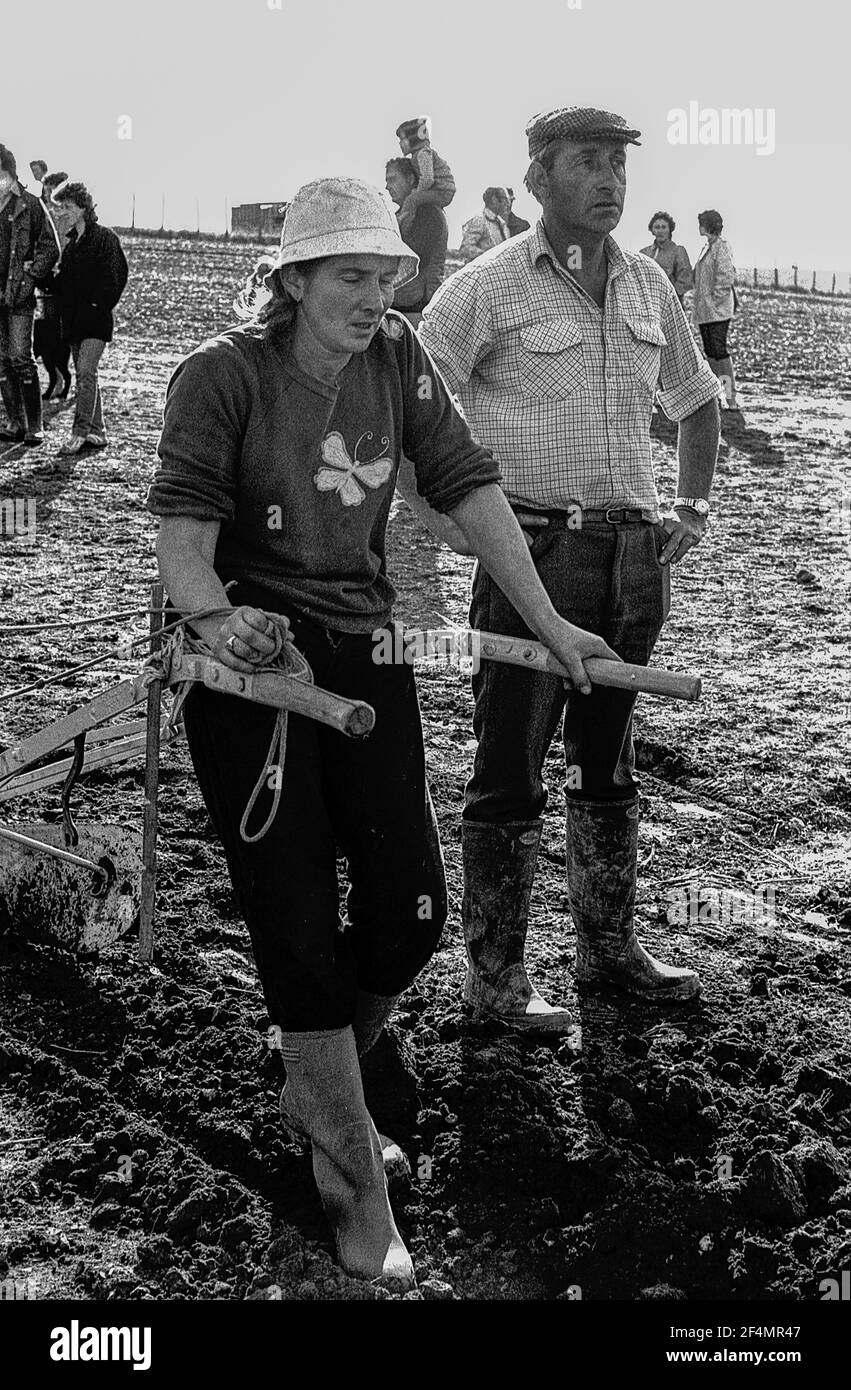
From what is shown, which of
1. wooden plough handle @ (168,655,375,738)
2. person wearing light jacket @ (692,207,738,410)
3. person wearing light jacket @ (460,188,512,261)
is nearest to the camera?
wooden plough handle @ (168,655,375,738)

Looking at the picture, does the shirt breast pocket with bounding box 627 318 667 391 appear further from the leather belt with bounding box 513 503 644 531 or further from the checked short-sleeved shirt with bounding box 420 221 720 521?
the leather belt with bounding box 513 503 644 531

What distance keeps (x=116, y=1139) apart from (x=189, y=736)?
3.32 ft

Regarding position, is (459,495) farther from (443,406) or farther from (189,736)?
(189,736)

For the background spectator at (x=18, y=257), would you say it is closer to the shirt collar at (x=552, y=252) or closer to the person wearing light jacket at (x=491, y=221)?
the person wearing light jacket at (x=491, y=221)

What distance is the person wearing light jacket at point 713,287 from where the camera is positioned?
13.6 metres

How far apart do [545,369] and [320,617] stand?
3.86 ft

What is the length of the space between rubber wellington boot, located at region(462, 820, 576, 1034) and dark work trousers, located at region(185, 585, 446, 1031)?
29.5 inches

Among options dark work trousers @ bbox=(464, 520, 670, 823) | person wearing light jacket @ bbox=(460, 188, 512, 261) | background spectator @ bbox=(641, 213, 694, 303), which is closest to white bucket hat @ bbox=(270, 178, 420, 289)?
dark work trousers @ bbox=(464, 520, 670, 823)

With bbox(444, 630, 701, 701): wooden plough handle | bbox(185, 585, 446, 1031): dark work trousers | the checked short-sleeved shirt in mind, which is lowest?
bbox(185, 585, 446, 1031): dark work trousers

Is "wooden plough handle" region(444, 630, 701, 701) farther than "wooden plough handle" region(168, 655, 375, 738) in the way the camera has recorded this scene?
Yes

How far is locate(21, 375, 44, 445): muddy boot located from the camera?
36.9ft

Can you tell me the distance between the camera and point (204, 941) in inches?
176

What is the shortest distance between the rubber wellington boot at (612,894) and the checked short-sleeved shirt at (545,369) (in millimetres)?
822

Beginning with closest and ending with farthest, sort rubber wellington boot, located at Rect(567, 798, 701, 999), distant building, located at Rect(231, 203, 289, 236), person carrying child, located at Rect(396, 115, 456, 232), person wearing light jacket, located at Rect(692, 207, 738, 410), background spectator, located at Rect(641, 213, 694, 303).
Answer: rubber wellington boot, located at Rect(567, 798, 701, 999) < person carrying child, located at Rect(396, 115, 456, 232) < person wearing light jacket, located at Rect(692, 207, 738, 410) < background spectator, located at Rect(641, 213, 694, 303) < distant building, located at Rect(231, 203, 289, 236)
